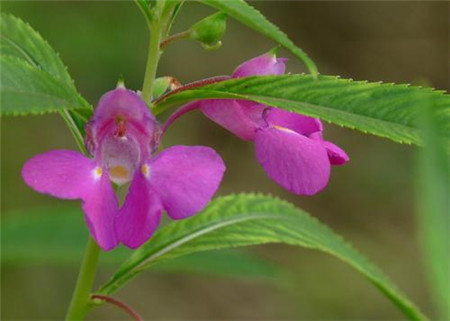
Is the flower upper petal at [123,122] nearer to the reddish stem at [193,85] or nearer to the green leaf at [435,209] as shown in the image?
the reddish stem at [193,85]

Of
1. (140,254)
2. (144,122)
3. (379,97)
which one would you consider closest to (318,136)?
(379,97)

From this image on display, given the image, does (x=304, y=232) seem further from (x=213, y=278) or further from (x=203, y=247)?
(x=213, y=278)

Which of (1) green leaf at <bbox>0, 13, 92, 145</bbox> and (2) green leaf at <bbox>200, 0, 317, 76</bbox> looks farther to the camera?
(1) green leaf at <bbox>0, 13, 92, 145</bbox>

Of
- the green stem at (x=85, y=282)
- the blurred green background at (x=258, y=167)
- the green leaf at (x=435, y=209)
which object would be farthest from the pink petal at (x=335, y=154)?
the blurred green background at (x=258, y=167)

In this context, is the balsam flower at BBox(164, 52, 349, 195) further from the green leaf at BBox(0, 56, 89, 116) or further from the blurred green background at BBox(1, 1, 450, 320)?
the blurred green background at BBox(1, 1, 450, 320)

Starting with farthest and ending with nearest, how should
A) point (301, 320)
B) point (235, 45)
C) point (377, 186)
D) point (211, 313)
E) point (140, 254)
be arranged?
point (235, 45) < point (377, 186) < point (211, 313) < point (301, 320) < point (140, 254)

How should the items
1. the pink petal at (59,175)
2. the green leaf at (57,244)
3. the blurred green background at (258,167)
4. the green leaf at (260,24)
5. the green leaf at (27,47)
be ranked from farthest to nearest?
1. the blurred green background at (258,167)
2. the green leaf at (57,244)
3. the green leaf at (27,47)
4. the pink petal at (59,175)
5. the green leaf at (260,24)

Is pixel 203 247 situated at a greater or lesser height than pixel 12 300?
greater

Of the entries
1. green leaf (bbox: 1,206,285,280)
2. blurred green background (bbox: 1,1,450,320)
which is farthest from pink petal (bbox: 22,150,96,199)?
blurred green background (bbox: 1,1,450,320)
